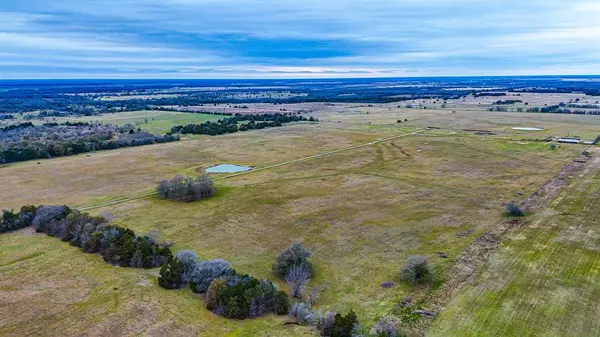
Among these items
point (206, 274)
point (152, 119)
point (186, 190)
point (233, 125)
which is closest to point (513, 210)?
point (206, 274)

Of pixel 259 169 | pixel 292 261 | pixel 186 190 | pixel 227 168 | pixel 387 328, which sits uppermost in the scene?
pixel 186 190

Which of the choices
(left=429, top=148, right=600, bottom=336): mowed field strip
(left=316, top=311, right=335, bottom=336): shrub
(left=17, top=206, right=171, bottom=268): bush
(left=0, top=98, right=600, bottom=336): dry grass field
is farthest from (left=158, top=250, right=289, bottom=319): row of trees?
(left=429, top=148, right=600, bottom=336): mowed field strip

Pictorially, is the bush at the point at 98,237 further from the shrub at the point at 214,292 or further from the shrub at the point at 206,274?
the shrub at the point at 214,292

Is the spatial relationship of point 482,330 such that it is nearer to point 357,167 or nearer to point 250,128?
point 357,167

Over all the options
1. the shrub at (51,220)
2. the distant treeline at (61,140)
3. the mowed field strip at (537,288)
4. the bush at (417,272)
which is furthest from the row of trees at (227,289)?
the distant treeline at (61,140)

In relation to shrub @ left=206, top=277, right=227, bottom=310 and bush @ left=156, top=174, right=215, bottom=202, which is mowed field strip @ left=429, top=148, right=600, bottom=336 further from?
bush @ left=156, top=174, right=215, bottom=202

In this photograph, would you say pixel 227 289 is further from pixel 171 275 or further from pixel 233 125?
pixel 233 125
